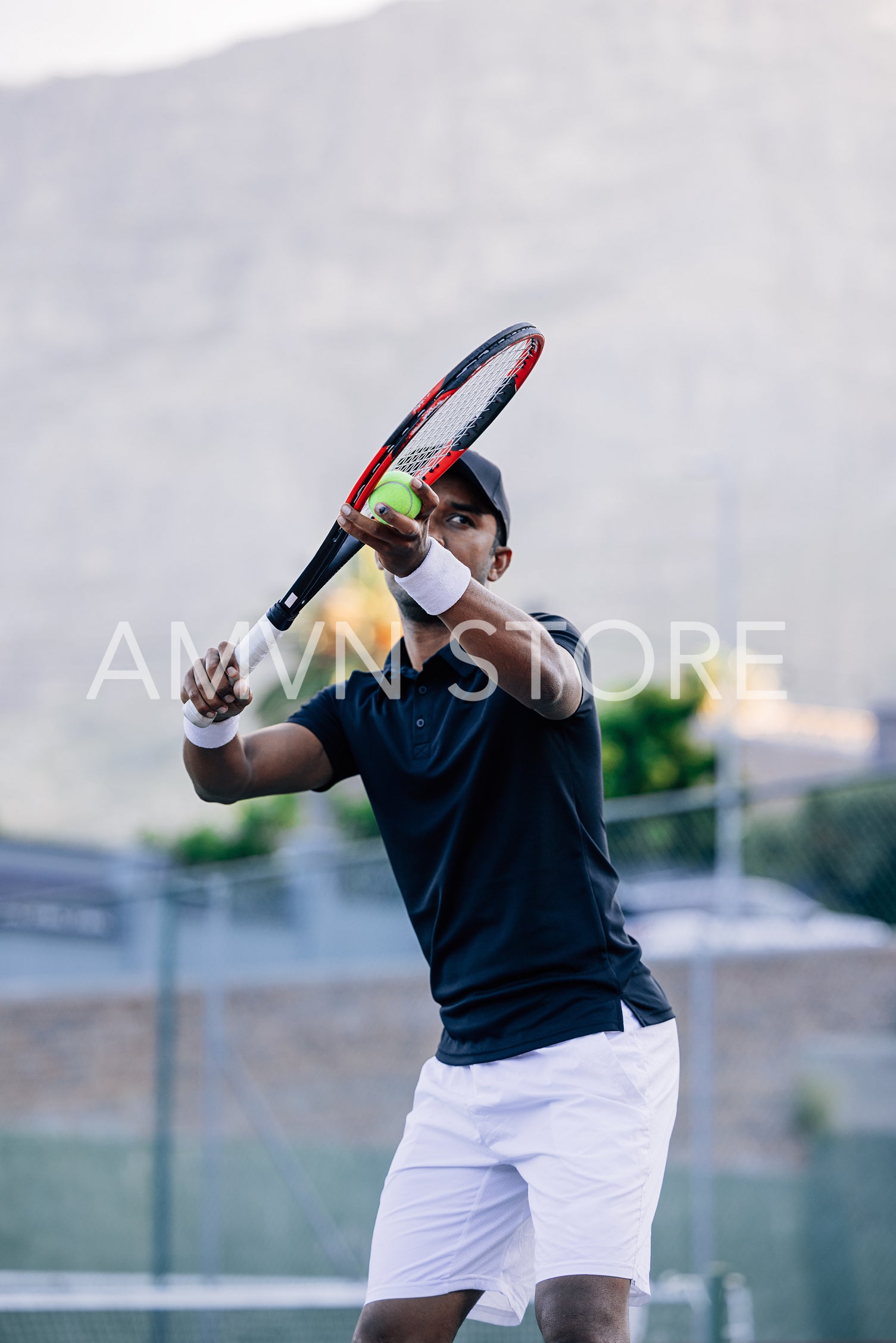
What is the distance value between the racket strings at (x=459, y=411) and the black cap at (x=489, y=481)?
0.19 ft

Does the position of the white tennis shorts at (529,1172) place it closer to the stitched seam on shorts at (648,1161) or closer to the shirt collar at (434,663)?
the stitched seam on shorts at (648,1161)

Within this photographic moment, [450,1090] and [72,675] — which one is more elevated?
[72,675]

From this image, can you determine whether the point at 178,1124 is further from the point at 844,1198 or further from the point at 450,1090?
the point at 450,1090

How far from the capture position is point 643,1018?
3182mm

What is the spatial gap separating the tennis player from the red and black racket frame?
0.11m

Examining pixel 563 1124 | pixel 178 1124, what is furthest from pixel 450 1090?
pixel 178 1124

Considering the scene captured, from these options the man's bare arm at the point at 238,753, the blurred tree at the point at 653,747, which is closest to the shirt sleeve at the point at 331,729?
the man's bare arm at the point at 238,753

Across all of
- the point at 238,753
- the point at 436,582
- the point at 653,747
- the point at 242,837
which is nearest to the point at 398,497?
the point at 436,582

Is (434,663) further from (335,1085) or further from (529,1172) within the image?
(335,1085)

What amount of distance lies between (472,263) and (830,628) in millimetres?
82773

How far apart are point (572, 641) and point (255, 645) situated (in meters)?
0.65

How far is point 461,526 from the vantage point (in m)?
3.35

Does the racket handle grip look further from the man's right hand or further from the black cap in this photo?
the black cap

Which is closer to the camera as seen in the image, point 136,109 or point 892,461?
point 892,461
